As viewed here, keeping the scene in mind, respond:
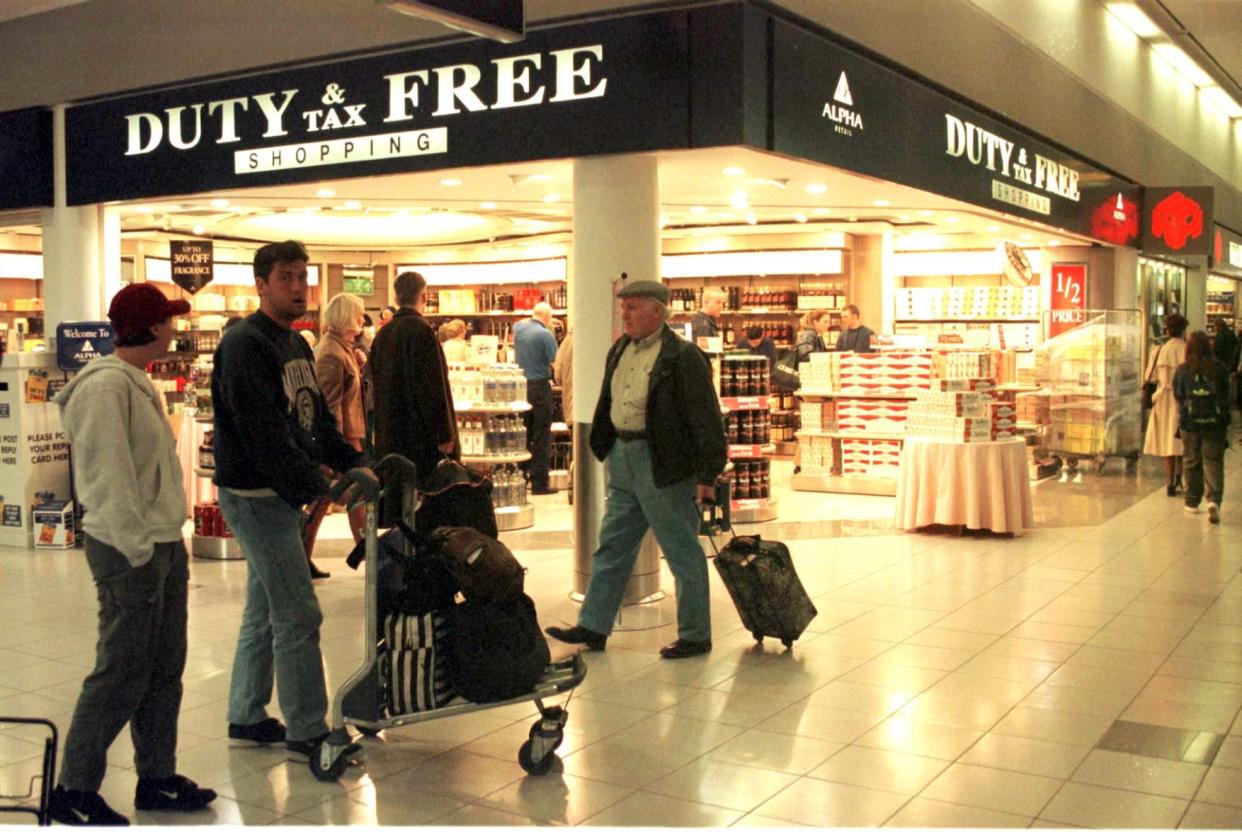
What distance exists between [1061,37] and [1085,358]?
319 centimetres

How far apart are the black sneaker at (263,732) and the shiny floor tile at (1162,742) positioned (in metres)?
2.86

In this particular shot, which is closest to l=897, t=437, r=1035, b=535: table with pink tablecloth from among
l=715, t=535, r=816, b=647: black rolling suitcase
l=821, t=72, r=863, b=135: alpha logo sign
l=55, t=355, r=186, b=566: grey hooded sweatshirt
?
l=821, t=72, r=863, b=135: alpha logo sign

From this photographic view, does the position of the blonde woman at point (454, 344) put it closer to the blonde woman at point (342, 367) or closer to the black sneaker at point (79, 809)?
the blonde woman at point (342, 367)

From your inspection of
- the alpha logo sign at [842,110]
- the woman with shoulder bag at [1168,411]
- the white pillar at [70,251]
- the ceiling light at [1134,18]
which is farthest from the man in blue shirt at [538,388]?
the ceiling light at [1134,18]

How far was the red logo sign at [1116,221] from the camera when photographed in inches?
547

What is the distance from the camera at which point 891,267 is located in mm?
16281

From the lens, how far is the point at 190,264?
48.1 feet

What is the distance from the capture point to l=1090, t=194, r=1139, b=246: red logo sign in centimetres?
1391

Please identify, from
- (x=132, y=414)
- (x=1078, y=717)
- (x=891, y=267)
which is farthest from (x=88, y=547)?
(x=891, y=267)

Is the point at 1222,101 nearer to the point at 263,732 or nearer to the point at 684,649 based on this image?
the point at 684,649

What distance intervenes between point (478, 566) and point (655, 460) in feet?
5.89

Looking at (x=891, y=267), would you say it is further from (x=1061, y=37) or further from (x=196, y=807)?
(x=196, y=807)

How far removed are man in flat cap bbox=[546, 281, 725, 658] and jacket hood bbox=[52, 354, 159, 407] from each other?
249 cm

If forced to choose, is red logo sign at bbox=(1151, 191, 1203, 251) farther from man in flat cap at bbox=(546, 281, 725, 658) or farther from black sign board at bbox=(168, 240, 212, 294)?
man in flat cap at bbox=(546, 281, 725, 658)
